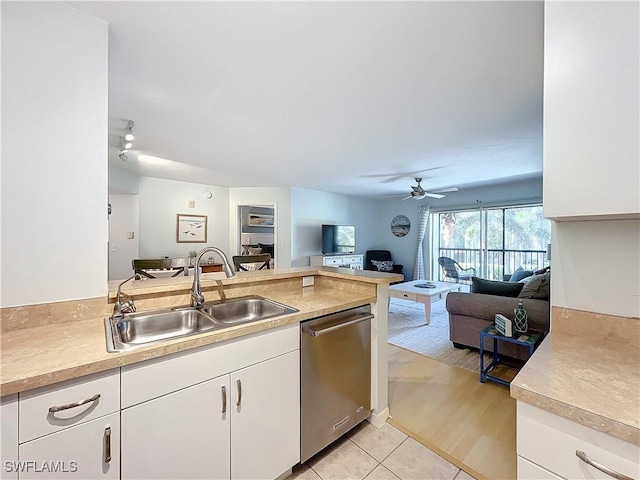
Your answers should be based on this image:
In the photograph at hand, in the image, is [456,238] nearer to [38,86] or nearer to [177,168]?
[177,168]

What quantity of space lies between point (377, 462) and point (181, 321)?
1407 mm

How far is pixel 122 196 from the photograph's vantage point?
15.4 feet

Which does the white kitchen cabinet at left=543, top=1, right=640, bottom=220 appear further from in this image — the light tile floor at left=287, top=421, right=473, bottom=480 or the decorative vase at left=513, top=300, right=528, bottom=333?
the decorative vase at left=513, top=300, right=528, bottom=333

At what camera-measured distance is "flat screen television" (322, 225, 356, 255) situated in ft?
20.7

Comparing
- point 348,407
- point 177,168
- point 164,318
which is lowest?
point 348,407

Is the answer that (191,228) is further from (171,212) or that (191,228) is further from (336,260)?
(336,260)

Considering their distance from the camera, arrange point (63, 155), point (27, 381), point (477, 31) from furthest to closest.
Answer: point (477, 31) → point (63, 155) → point (27, 381)

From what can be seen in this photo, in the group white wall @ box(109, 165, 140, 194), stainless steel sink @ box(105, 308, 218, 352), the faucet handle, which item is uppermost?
white wall @ box(109, 165, 140, 194)

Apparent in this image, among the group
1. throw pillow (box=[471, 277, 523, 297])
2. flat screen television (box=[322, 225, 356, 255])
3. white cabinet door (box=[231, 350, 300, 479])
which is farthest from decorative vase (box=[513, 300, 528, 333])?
flat screen television (box=[322, 225, 356, 255])

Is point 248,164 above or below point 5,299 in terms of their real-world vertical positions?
above

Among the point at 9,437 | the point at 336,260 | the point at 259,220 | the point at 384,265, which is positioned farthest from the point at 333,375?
the point at 259,220

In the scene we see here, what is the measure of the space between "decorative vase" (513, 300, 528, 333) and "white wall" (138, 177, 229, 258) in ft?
16.7

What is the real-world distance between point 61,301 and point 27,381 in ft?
2.04

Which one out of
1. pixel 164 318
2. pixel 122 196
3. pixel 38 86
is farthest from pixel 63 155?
pixel 122 196
